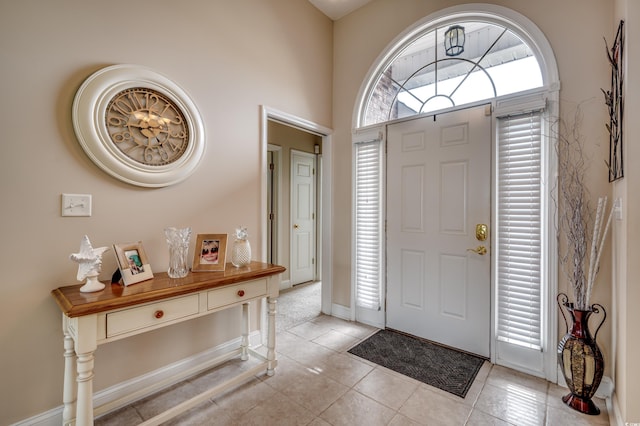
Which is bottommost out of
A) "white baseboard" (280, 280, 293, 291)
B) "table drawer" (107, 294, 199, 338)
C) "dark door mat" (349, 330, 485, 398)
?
"dark door mat" (349, 330, 485, 398)

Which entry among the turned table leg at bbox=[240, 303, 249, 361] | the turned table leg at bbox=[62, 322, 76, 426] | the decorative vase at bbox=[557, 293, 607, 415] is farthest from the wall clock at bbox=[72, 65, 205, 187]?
the decorative vase at bbox=[557, 293, 607, 415]

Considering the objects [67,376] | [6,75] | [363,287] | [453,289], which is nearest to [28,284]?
[67,376]

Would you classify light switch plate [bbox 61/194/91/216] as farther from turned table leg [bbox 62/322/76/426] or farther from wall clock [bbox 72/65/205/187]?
turned table leg [bbox 62/322/76/426]

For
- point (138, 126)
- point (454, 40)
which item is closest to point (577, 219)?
point (454, 40)

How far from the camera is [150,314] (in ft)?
5.08

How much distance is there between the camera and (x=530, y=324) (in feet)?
7.16

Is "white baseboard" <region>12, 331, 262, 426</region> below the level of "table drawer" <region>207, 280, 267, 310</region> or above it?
below

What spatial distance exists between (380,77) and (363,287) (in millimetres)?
2274

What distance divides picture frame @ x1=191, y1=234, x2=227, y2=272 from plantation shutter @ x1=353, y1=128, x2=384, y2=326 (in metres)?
1.59

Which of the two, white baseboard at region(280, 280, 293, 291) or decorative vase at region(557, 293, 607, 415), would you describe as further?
white baseboard at region(280, 280, 293, 291)

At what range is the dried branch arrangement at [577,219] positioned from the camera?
1.85m

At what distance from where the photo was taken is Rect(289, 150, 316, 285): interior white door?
466cm

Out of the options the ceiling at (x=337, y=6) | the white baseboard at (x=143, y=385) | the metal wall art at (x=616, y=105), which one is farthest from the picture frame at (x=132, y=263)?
the ceiling at (x=337, y=6)

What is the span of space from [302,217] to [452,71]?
2.96m
